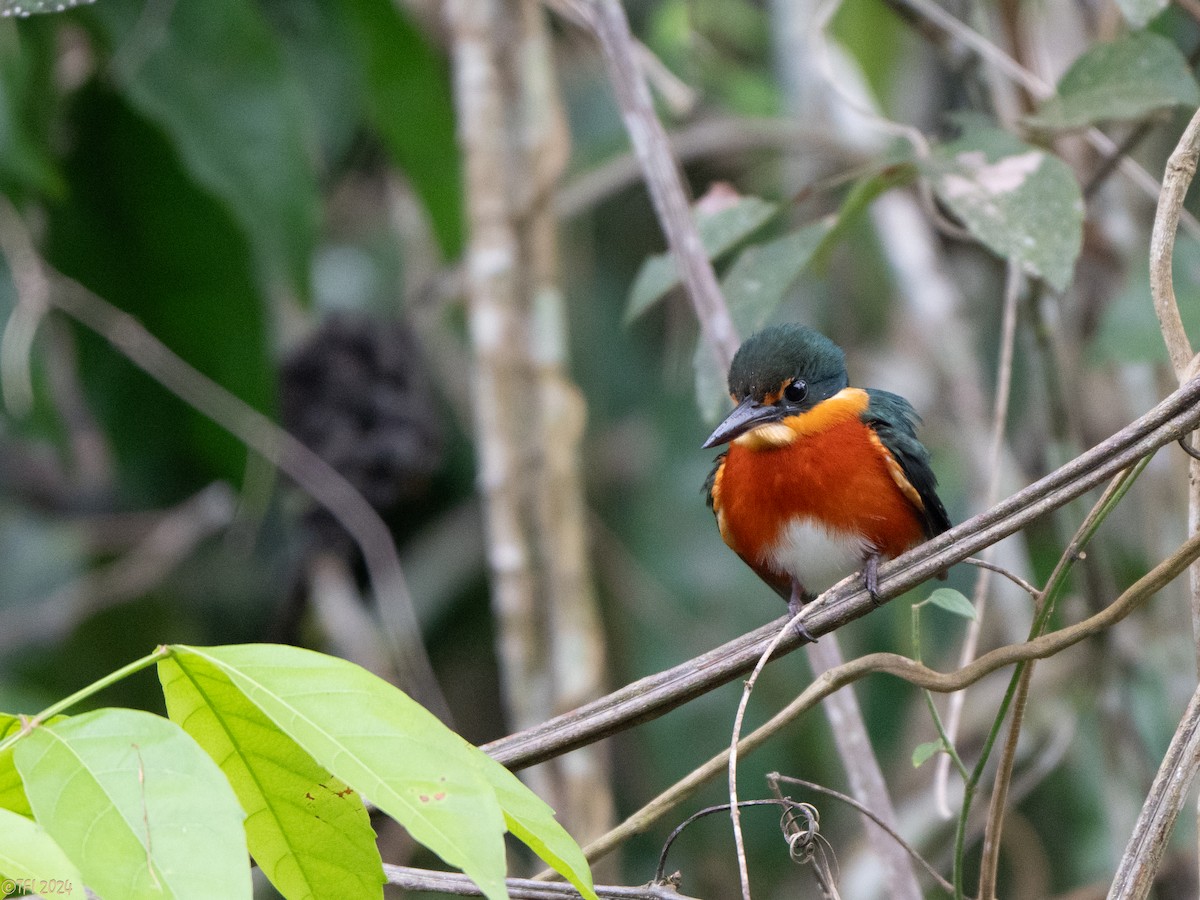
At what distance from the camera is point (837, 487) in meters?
2.60

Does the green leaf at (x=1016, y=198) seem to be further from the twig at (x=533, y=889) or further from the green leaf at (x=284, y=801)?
the green leaf at (x=284, y=801)

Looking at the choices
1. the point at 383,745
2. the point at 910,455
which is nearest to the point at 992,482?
the point at 910,455

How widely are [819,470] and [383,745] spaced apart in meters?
1.60

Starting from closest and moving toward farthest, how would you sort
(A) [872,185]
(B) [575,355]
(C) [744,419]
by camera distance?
(A) [872,185], (C) [744,419], (B) [575,355]

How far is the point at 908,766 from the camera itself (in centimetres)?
470

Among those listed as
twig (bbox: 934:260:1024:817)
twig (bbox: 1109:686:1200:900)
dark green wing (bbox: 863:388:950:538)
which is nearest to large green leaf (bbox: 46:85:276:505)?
dark green wing (bbox: 863:388:950:538)

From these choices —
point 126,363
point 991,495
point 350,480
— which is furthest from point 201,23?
point 991,495

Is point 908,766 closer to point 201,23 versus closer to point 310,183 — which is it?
point 310,183

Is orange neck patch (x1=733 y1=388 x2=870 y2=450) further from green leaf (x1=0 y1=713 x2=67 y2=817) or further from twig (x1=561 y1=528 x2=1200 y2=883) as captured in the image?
green leaf (x1=0 y1=713 x2=67 y2=817)

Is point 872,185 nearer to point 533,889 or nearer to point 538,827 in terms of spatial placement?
point 533,889

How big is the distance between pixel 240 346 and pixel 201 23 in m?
0.90

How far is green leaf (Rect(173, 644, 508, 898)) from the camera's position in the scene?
3.57 feet

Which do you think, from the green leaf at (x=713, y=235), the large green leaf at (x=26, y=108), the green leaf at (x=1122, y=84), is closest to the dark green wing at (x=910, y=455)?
the green leaf at (x=713, y=235)

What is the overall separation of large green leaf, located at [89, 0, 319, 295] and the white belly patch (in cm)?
154
